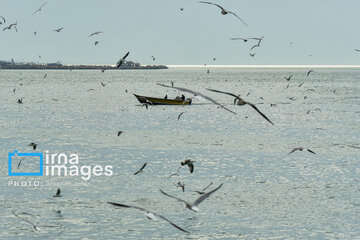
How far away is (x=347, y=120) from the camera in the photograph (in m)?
65.1

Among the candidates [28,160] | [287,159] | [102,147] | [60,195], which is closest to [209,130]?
[102,147]

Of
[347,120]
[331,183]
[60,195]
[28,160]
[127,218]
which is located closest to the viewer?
[127,218]

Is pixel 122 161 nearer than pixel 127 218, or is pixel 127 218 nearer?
pixel 127 218

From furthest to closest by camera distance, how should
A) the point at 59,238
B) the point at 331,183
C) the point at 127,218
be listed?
the point at 331,183, the point at 127,218, the point at 59,238

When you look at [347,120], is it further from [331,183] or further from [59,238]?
[59,238]

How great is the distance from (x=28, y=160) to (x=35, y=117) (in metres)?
34.4
